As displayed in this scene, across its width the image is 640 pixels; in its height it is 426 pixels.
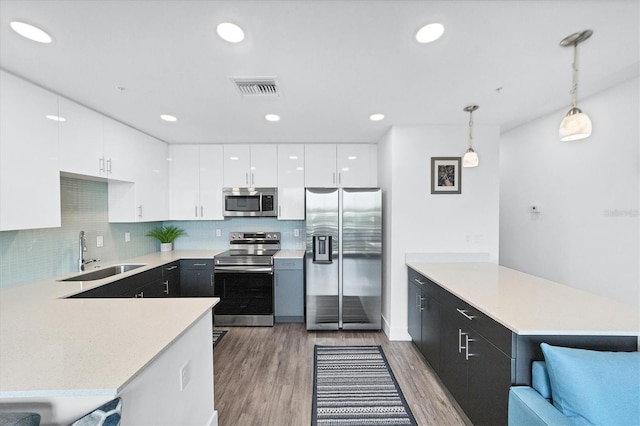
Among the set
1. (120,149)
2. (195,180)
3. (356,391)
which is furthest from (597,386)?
(195,180)

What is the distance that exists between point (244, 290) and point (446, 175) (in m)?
2.81

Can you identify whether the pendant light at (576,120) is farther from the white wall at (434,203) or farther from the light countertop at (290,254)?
the light countertop at (290,254)

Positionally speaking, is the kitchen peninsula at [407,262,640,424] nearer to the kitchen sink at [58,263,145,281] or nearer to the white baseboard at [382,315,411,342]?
the white baseboard at [382,315,411,342]

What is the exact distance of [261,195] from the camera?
371cm

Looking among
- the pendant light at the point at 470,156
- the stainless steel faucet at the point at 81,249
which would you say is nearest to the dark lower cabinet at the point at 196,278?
the stainless steel faucet at the point at 81,249

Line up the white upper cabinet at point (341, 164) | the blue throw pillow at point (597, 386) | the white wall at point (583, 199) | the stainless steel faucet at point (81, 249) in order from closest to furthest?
the blue throw pillow at point (597, 386) < the white wall at point (583, 199) < the stainless steel faucet at point (81, 249) < the white upper cabinet at point (341, 164)

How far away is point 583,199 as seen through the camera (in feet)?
8.36

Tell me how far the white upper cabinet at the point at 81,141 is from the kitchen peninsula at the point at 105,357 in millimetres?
1059

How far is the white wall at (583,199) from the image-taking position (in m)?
2.14

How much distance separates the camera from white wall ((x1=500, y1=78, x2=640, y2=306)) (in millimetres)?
2137

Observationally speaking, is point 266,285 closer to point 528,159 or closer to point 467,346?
point 467,346

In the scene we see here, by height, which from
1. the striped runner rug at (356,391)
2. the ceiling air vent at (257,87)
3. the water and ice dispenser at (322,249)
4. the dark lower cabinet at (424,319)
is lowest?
the striped runner rug at (356,391)

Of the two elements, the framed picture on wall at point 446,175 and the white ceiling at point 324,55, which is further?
the framed picture on wall at point 446,175

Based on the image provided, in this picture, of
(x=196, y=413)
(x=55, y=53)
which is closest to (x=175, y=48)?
(x=55, y=53)
